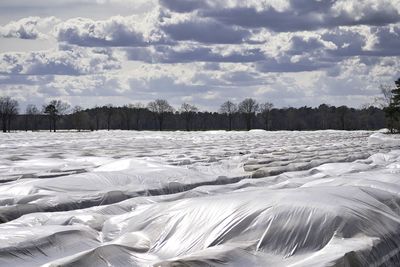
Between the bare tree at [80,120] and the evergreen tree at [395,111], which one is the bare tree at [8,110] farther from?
the evergreen tree at [395,111]

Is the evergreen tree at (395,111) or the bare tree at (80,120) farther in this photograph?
the bare tree at (80,120)

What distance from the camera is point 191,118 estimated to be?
357ft

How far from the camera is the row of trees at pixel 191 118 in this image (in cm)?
9912

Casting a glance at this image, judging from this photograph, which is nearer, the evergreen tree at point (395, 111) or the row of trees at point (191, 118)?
the evergreen tree at point (395, 111)

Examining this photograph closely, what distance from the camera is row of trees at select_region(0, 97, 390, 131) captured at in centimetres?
9912

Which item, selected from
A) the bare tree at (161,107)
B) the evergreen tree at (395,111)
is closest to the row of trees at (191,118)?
the bare tree at (161,107)

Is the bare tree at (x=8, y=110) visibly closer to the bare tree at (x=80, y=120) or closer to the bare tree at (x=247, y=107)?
the bare tree at (x=80, y=120)

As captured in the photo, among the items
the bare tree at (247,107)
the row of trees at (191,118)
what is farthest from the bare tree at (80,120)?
the bare tree at (247,107)

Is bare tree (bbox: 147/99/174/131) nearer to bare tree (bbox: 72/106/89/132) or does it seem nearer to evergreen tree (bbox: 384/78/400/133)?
bare tree (bbox: 72/106/89/132)

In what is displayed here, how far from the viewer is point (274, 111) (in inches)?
4889

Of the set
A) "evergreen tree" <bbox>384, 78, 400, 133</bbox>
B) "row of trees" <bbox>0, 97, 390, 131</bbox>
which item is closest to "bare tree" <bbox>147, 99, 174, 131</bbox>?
"row of trees" <bbox>0, 97, 390, 131</bbox>

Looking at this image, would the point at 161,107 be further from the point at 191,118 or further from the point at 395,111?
the point at 395,111

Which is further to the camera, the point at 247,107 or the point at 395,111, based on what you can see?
the point at 247,107

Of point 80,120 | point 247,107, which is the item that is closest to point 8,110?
point 80,120
